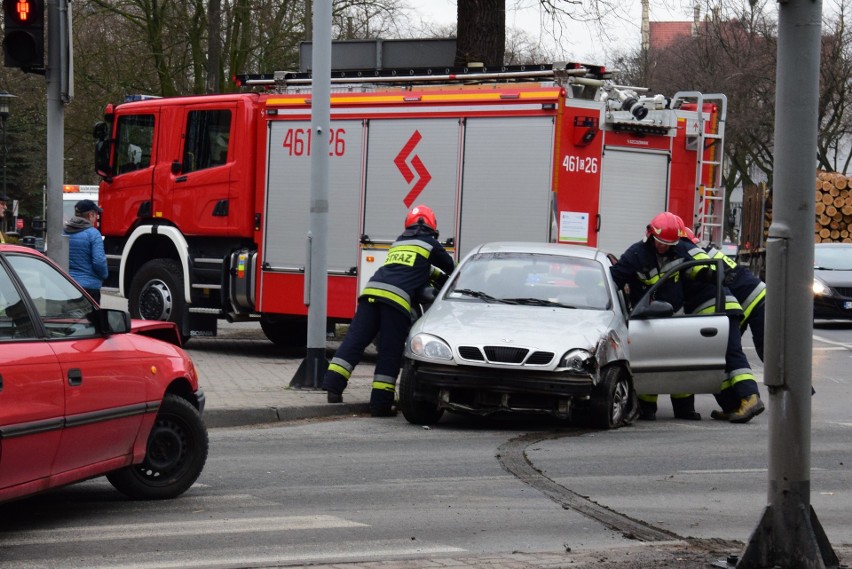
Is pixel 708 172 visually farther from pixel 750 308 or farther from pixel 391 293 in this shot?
pixel 391 293

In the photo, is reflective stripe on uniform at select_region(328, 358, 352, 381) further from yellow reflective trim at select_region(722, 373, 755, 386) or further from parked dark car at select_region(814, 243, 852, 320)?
parked dark car at select_region(814, 243, 852, 320)

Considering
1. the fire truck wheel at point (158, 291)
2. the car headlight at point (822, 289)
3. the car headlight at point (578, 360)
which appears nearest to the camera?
the car headlight at point (578, 360)

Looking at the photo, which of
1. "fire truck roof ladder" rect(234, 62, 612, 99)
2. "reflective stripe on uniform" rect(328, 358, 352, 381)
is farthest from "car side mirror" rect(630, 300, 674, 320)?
"fire truck roof ladder" rect(234, 62, 612, 99)

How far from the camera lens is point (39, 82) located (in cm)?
5066

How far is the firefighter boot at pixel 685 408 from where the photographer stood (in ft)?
39.8

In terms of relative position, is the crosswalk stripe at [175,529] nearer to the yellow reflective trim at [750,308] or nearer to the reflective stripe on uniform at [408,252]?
the reflective stripe on uniform at [408,252]

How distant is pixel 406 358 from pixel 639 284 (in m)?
2.54

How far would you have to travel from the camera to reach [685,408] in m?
12.1

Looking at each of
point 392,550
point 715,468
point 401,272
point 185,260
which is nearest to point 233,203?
point 185,260

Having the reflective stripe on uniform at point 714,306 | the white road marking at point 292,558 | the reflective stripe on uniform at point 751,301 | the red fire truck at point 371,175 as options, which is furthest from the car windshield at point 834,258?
the white road marking at point 292,558

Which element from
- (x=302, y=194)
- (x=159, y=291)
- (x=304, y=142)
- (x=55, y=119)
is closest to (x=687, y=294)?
(x=55, y=119)

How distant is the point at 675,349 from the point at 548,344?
1533mm

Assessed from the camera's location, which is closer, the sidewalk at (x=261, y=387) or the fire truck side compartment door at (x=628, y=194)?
the sidewalk at (x=261, y=387)

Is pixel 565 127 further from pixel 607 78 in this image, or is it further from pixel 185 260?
pixel 185 260
